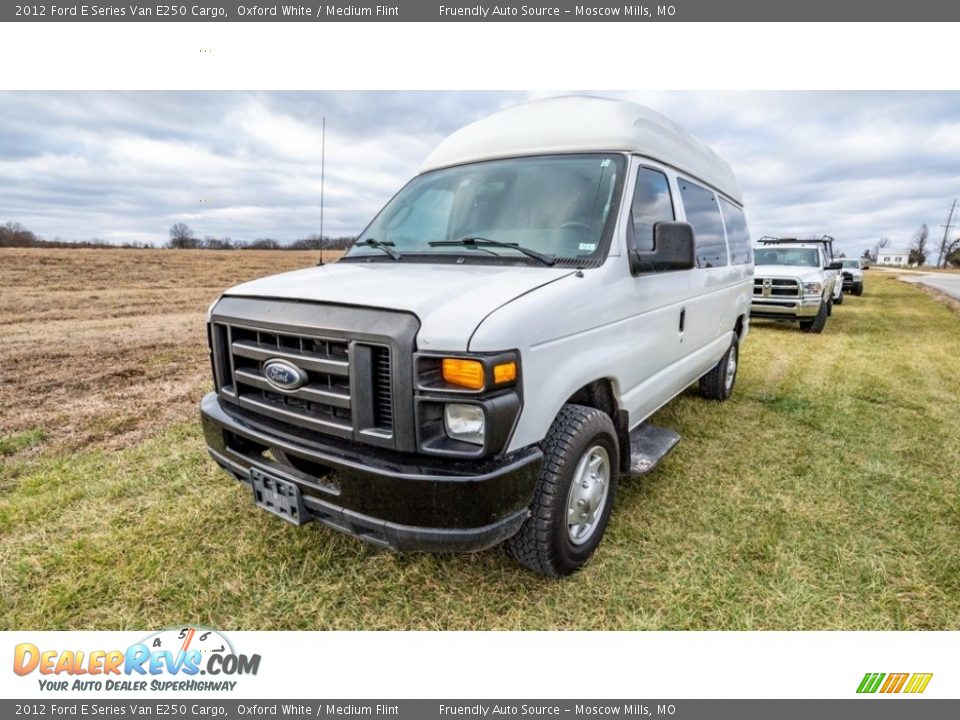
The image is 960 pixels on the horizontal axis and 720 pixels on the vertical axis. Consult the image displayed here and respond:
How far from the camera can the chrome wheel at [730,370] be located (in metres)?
5.80

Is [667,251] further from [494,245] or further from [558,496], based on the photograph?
[558,496]

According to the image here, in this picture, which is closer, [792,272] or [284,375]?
[284,375]

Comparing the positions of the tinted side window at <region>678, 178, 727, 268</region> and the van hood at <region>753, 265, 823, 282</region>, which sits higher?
the tinted side window at <region>678, 178, 727, 268</region>

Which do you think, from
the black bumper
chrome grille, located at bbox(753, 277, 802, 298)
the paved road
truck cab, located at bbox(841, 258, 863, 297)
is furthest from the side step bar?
the paved road

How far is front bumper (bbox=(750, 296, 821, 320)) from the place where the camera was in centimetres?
1079

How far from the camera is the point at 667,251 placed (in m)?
2.91

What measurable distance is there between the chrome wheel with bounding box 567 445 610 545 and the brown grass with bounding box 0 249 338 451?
3.73 metres

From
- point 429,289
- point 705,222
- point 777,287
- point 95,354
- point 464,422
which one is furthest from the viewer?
point 777,287

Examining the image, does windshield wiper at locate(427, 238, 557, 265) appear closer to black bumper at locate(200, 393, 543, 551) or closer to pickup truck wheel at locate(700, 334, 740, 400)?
black bumper at locate(200, 393, 543, 551)

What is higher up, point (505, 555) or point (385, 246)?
point (385, 246)

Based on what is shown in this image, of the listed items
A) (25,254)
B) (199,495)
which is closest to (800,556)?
(199,495)

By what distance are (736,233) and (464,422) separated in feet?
15.7

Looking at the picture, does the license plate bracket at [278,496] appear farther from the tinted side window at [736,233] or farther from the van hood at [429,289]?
the tinted side window at [736,233]

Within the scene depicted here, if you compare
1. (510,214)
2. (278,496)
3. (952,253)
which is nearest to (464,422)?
(278,496)
